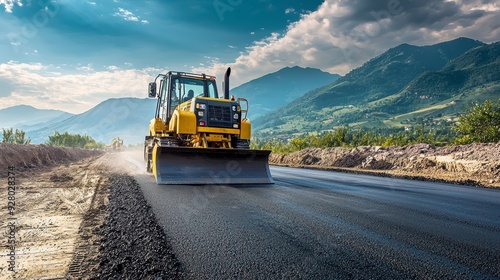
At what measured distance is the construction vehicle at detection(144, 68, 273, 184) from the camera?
8094mm

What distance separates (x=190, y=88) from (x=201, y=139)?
2395mm

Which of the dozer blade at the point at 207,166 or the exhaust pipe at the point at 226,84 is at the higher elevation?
the exhaust pipe at the point at 226,84

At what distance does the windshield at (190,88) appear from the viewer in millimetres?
10586

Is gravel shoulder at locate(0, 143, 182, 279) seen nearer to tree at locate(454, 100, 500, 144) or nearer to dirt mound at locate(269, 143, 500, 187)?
dirt mound at locate(269, 143, 500, 187)

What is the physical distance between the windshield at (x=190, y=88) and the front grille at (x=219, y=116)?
1722mm

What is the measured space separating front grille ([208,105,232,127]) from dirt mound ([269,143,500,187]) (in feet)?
26.0

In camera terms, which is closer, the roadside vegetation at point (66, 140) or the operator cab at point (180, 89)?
the operator cab at point (180, 89)

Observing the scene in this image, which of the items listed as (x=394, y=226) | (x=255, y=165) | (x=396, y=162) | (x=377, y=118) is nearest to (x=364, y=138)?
(x=396, y=162)

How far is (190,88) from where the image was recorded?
424 inches

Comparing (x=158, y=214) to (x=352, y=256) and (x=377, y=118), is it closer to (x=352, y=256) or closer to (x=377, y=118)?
(x=352, y=256)
